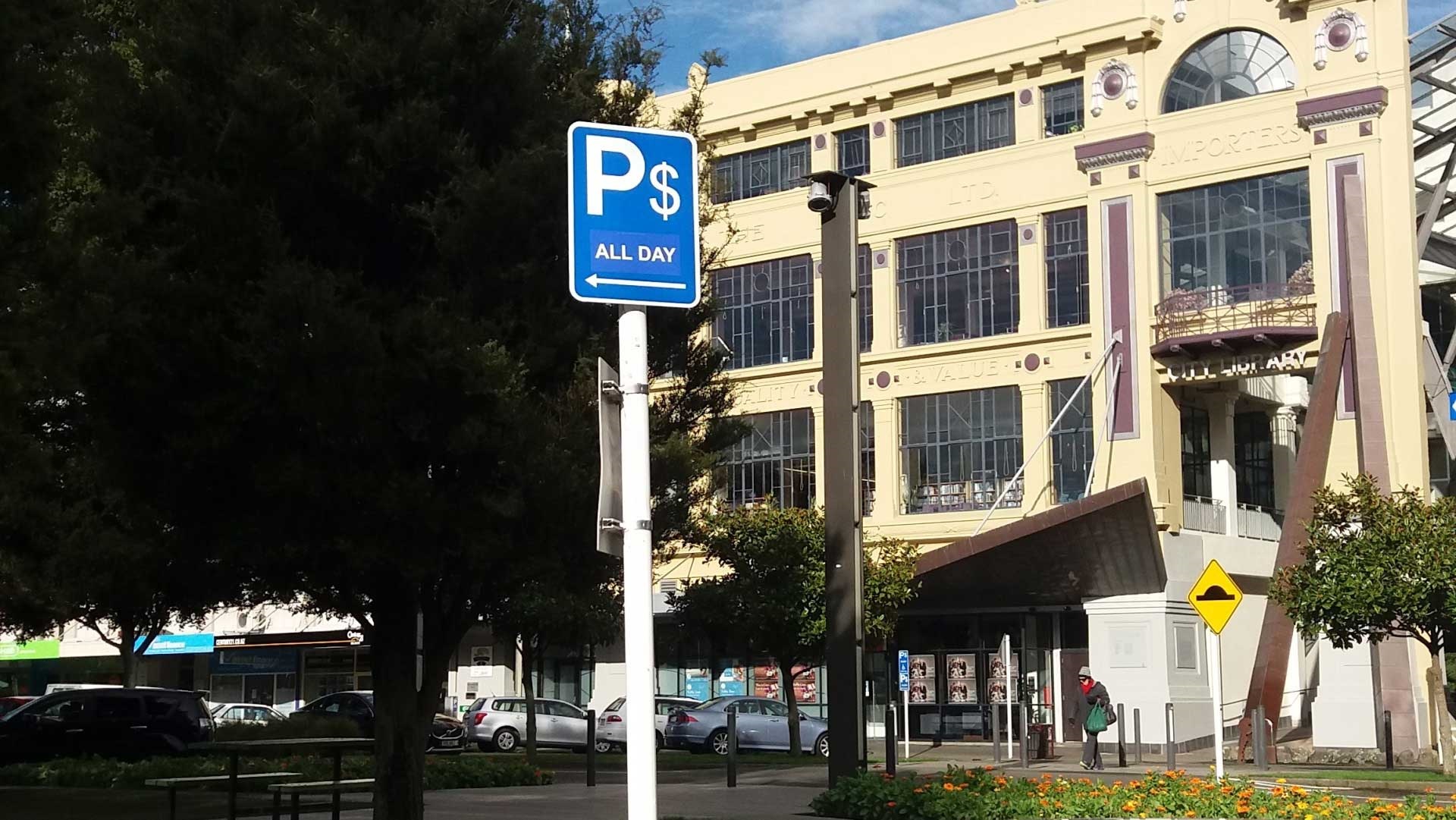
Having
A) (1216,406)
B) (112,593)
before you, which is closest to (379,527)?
(112,593)

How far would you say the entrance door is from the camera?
39625 mm

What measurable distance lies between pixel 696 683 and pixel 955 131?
16508 mm

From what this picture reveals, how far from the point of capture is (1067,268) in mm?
40250

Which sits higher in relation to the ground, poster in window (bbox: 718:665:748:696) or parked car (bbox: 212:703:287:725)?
poster in window (bbox: 718:665:748:696)

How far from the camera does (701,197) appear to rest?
604 inches

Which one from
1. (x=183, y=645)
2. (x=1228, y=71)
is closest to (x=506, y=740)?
(x=183, y=645)

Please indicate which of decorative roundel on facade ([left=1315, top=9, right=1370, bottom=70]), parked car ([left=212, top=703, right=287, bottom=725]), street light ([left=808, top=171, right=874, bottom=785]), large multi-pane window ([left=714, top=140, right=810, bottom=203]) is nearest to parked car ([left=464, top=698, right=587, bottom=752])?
parked car ([left=212, top=703, right=287, bottom=725])

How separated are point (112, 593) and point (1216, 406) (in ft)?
105

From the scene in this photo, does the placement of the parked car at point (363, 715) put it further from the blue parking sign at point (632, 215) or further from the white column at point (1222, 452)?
the blue parking sign at point (632, 215)

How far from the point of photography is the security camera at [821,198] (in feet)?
56.1

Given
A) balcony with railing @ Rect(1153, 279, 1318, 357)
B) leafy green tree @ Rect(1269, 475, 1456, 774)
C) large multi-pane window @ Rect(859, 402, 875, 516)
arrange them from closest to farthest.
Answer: leafy green tree @ Rect(1269, 475, 1456, 774) → balcony with railing @ Rect(1153, 279, 1318, 357) → large multi-pane window @ Rect(859, 402, 875, 516)

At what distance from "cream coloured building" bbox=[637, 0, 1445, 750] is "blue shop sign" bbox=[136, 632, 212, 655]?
62.3ft

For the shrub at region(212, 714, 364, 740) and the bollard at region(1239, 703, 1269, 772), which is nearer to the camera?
the bollard at region(1239, 703, 1269, 772)

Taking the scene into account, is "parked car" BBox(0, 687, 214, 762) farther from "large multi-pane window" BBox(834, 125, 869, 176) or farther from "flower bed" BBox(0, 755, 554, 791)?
"large multi-pane window" BBox(834, 125, 869, 176)
